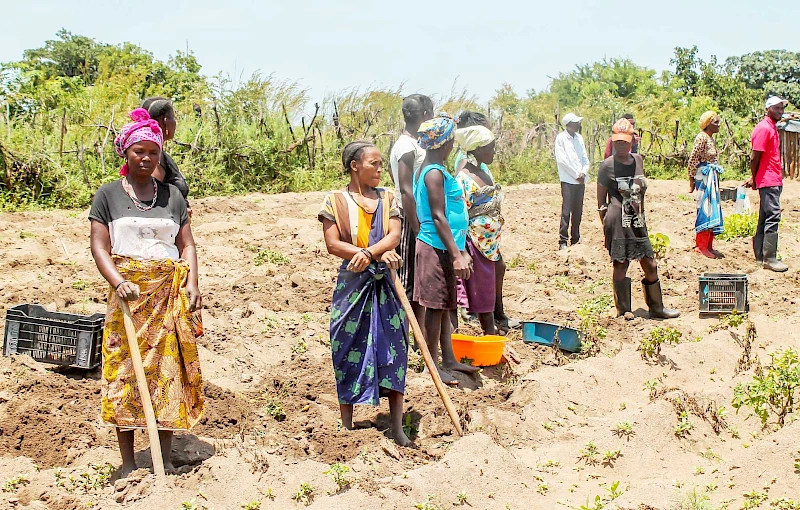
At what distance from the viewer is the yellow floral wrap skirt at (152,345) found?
3.99 meters

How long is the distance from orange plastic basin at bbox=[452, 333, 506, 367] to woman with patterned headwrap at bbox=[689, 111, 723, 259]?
4.42 metres

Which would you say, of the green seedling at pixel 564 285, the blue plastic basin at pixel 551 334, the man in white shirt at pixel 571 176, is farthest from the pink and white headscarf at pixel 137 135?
the man in white shirt at pixel 571 176

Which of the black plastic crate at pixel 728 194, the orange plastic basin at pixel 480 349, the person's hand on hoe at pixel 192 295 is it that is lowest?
the orange plastic basin at pixel 480 349

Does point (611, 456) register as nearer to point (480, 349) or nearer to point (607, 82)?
point (480, 349)

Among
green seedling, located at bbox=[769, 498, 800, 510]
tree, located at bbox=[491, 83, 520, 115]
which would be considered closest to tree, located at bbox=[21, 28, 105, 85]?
tree, located at bbox=[491, 83, 520, 115]

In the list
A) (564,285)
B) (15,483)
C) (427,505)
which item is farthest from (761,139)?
(15,483)

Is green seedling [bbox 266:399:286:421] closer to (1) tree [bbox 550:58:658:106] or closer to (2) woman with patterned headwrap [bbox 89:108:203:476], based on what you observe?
(2) woman with patterned headwrap [bbox 89:108:203:476]

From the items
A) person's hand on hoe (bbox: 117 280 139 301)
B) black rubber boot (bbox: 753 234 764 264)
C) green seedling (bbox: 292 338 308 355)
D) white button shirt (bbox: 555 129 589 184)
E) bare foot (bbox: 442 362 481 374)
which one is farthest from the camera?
white button shirt (bbox: 555 129 589 184)

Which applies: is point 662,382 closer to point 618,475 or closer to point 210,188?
point 618,475

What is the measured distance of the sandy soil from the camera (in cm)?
393

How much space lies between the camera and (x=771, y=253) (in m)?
8.87

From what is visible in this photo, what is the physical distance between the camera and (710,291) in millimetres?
7156

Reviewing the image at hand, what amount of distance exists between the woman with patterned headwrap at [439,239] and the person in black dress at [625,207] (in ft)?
6.30

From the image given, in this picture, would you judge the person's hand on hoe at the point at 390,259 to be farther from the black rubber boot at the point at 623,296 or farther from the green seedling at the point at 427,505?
the black rubber boot at the point at 623,296
